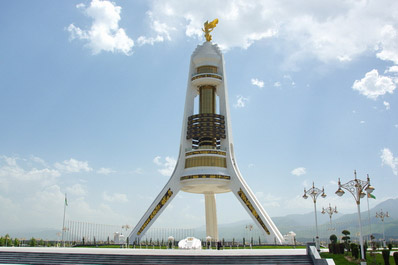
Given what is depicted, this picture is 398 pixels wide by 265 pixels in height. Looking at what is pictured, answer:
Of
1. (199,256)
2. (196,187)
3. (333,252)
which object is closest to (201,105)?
(196,187)

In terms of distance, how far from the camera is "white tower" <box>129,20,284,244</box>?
42.8 m

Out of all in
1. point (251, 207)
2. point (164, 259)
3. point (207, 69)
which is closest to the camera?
point (164, 259)

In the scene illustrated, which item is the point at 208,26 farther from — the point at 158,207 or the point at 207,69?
the point at 158,207

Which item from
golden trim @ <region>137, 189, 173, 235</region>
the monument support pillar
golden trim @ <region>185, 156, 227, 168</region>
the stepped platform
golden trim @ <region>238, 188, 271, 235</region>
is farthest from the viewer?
the monument support pillar

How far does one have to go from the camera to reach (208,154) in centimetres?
4403

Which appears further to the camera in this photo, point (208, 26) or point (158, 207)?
point (208, 26)

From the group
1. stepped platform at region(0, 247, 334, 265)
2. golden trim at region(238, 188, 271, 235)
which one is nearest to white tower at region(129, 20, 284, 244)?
golden trim at region(238, 188, 271, 235)

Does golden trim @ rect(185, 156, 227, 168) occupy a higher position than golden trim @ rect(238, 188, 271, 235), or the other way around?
golden trim @ rect(185, 156, 227, 168)

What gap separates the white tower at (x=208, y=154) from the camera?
4278 centimetres

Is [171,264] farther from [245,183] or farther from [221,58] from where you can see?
[221,58]

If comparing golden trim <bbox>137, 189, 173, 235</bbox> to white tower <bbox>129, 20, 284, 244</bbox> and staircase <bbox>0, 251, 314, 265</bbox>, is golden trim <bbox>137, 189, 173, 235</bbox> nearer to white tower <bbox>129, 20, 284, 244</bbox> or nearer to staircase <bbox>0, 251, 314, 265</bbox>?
white tower <bbox>129, 20, 284, 244</bbox>

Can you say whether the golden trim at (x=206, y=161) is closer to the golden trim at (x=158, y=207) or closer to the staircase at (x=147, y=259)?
the golden trim at (x=158, y=207)

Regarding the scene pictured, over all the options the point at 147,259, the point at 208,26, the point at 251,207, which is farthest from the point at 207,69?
the point at 147,259

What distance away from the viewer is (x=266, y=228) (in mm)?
40438
